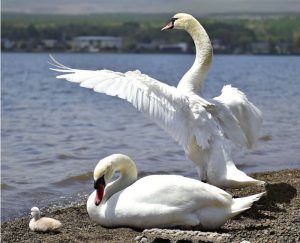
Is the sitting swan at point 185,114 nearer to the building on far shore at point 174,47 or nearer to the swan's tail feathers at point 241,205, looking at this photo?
the swan's tail feathers at point 241,205

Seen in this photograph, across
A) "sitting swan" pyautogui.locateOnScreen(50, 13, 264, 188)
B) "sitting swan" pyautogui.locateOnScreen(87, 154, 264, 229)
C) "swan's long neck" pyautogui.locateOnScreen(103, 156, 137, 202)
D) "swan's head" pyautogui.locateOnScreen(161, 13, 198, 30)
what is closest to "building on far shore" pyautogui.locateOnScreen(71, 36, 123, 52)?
"swan's head" pyautogui.locateOnScreen(161, 13, 198, 30)

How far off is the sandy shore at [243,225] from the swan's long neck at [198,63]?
1440mm

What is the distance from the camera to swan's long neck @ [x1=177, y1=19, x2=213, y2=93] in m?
9.55

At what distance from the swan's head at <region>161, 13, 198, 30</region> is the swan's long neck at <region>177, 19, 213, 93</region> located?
0.03 meters

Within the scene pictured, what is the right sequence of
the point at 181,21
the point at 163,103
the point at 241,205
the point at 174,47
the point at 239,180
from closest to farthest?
the point at 241,205 < the point at 239,180 < the point at 163,103 < the point at 181,21 < the point at 174,47

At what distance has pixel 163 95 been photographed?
8.80m

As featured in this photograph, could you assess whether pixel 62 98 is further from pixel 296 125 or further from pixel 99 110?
pixel 296 125

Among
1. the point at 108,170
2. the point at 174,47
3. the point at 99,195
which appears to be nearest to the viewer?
the point at 99,195

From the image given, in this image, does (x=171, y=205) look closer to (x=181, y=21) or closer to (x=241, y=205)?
(x=241, y=205)

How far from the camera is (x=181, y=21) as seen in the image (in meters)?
10.6

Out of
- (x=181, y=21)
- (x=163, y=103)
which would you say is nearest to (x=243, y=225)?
(x=163, y=103)

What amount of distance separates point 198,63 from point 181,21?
3.22ft

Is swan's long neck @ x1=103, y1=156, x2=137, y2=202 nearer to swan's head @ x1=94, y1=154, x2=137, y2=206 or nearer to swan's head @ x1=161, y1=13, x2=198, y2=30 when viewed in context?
swan's head @ x1=94, y1=154, x2=137, y2=206

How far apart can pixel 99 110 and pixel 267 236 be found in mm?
18712
